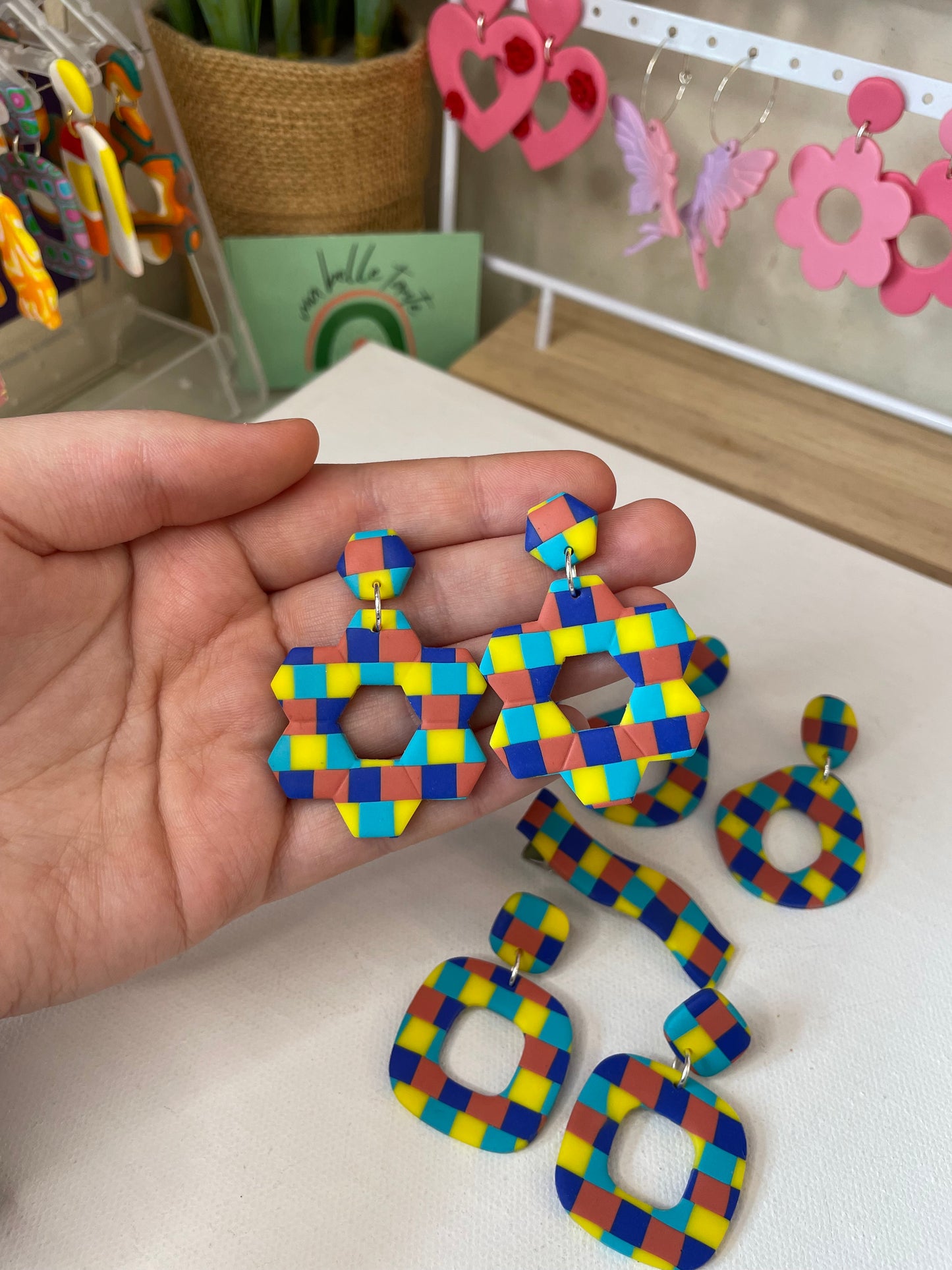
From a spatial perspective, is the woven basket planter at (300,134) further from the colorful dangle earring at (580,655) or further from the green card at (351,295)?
the colorful dangle earring at (580,655)

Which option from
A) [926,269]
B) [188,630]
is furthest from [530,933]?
[926,269]

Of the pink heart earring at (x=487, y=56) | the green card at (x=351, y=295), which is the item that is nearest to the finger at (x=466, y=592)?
the pink heart earring at (x=487, y=56)

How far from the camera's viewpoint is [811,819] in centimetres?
102

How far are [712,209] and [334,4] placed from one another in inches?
25.9

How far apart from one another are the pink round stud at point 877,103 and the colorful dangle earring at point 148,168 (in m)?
0.78

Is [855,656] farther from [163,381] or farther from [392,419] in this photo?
[163,381]

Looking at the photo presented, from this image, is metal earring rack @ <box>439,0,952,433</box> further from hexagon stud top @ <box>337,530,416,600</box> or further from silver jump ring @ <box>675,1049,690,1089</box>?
silver jump ring @ <box>675,1049,690,1089</box>

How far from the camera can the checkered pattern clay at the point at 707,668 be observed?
1110 mm

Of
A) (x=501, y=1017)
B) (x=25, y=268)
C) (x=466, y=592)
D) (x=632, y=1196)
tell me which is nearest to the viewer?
(x=632, y=1196)

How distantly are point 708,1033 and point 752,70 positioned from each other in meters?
1.04

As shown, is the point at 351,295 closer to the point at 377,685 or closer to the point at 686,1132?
the point at 377,685

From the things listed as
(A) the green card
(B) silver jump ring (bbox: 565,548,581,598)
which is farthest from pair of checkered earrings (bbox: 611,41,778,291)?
(B) silver jump ring (bbox: 565,548,581,598)

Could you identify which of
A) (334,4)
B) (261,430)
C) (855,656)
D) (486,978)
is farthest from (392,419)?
(486,978)

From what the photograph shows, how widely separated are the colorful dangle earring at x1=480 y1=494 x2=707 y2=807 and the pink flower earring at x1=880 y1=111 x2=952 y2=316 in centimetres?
49
